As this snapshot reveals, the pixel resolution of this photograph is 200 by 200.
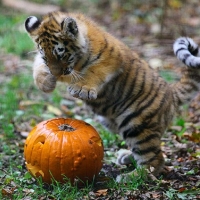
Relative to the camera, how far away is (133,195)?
4.18 m

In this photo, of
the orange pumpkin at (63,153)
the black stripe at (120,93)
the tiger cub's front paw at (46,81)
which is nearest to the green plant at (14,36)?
the tiger cub's front paw at (46,81)

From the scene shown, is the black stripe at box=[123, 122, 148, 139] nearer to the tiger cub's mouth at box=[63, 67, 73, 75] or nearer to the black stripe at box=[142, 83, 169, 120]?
the black stripe at box=[142, 83, 169, 120]

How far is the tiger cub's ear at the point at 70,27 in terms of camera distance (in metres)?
4.46

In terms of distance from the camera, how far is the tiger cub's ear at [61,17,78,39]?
4465mm

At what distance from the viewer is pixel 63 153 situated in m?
4.26

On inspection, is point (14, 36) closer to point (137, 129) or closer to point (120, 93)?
point (120, 93)

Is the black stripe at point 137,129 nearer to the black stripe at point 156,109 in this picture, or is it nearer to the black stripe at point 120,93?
the black stripe at point 156,109

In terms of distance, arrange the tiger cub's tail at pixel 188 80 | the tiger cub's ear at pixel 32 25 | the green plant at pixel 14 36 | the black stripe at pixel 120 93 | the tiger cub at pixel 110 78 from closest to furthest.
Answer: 1. the tiger cub at pixel 110 78
2. the tiger cub's ear at pixel 32 25
3. the black stripe at pixel 120 93
4. the tiger cub's tail at pixel 188 80
5. the green plant at pixel 14 36

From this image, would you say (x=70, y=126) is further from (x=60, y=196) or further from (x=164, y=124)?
(x=164, y=124)

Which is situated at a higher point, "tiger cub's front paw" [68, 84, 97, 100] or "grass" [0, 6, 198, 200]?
"tiger cub's front paw" [68, 84, 97, 100]

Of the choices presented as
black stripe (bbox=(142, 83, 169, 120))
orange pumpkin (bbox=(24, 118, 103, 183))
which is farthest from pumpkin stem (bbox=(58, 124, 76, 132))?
black stripe (bbox=(142, 83, 169, 120))

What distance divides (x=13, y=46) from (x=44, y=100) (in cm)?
287

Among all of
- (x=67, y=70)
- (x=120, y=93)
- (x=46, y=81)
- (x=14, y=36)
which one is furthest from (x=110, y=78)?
(x=14, y=36)

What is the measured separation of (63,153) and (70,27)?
1.13 metres
